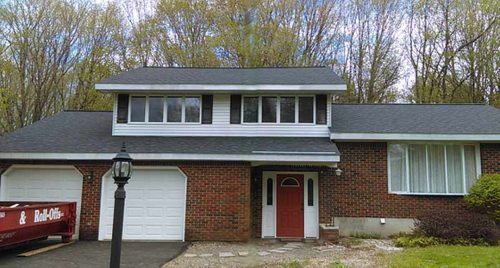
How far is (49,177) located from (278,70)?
30.1ft

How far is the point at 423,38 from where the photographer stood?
2523cm

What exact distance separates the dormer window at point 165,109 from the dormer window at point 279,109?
1726 mm

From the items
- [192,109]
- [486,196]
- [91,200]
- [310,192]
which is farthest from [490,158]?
[91,200]

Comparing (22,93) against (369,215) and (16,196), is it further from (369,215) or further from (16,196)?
(369,215)

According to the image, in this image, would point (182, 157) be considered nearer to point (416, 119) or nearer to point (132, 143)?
point (132, 143)

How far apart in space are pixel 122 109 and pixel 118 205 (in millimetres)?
8544

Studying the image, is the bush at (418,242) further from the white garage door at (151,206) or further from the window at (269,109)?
the white garage door at (151,206)

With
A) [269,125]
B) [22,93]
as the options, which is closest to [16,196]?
[269,125]

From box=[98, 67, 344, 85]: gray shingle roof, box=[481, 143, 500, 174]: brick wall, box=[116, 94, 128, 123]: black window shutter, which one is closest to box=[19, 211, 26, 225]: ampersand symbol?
box=[116, 94, 128, 123]: black window shutter

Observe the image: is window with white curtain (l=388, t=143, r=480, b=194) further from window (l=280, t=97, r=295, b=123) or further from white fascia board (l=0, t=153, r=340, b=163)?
window (l=280, t=97, r=295, b=123)

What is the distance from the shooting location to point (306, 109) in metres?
13.4

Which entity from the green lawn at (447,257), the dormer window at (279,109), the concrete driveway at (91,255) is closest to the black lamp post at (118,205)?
the concrete driveway at (91,255)

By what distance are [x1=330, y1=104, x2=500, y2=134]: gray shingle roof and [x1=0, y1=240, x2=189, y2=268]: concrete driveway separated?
6226mm

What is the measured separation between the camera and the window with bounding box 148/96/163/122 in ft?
44.6
